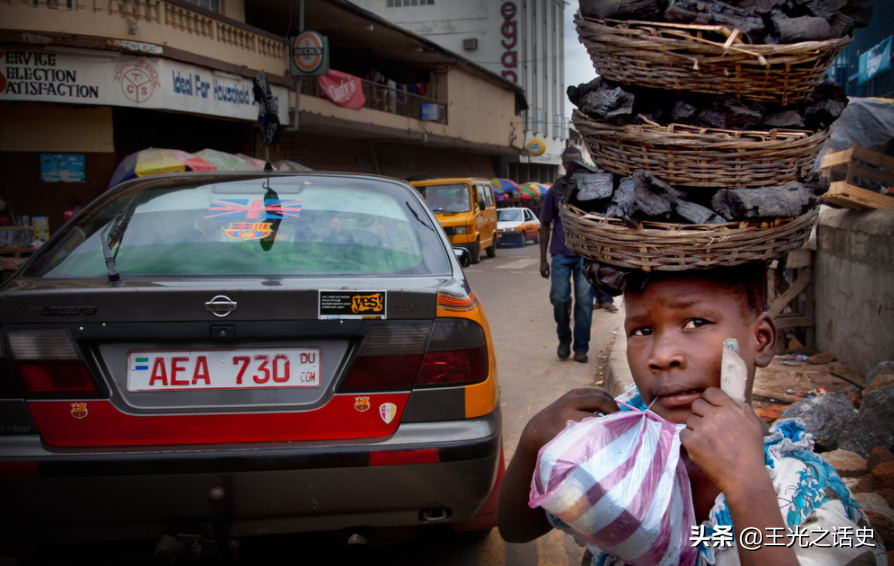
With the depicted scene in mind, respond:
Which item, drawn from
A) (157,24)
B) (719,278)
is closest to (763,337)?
(719,278)

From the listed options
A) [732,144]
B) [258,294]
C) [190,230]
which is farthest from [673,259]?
[190,230]

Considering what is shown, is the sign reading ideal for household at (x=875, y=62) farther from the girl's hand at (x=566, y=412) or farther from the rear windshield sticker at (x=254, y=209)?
the girl's hand at (x=566, y=412)

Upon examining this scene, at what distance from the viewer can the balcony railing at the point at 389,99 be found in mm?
18688

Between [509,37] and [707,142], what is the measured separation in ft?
160

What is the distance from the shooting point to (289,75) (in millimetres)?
→ 17062

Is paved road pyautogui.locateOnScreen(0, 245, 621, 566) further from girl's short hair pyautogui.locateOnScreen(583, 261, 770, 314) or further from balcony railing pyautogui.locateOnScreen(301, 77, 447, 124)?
balcony railing pyautogui.locateOnScreen(301, 77, 447, 124)

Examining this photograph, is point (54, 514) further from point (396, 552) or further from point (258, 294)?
point (396, 552)

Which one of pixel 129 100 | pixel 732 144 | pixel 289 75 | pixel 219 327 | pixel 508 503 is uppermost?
pixel 289 75

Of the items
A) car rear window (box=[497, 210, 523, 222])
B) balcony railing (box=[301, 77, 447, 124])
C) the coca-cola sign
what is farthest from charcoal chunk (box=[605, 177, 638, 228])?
the coca-cola sign

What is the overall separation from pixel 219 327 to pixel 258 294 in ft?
0.53

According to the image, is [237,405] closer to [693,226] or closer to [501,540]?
[501,540]

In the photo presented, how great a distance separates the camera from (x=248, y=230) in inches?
110

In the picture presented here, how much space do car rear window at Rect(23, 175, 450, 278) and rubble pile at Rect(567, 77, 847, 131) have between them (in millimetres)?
1469

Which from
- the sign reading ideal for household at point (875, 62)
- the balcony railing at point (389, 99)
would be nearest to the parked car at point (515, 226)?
the balcony railing at point (389, 99)
